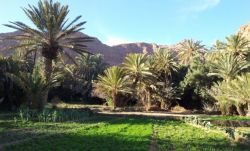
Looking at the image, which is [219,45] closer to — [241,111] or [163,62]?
[163,62]

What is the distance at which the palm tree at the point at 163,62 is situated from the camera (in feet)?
180

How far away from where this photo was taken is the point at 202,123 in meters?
28.7

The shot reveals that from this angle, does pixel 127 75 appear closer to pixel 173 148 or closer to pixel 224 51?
pixel 224 51

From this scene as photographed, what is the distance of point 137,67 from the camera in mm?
49562

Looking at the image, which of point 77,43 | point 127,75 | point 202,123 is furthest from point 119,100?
point 202,123

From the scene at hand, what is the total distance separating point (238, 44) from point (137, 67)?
53.0 ft

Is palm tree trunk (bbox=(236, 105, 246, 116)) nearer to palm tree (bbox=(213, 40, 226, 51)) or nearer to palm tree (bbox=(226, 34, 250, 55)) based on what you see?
palm tree (bbox=(226, 34, 250, 55))

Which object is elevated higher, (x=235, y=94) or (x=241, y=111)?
(x=235, y=94)

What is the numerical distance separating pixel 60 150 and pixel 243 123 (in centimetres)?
2155

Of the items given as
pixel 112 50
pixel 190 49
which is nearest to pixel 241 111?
pixel 190 49

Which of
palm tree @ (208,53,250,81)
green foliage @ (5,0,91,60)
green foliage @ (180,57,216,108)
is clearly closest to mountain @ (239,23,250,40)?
green foliage @ (180,57,216,108)

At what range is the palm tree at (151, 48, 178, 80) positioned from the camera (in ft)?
180

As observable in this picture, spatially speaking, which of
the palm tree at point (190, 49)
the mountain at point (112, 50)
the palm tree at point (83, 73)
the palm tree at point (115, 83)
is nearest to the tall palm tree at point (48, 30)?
the palm tree at point (115, 83)

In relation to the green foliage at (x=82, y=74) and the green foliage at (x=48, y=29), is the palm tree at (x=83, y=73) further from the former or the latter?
the green foliage at (x=48, y=29)
